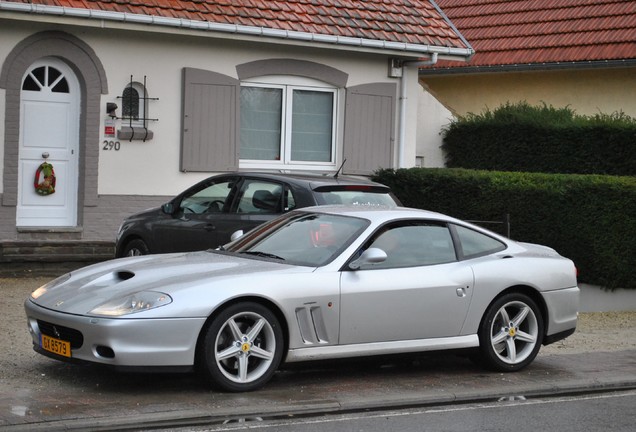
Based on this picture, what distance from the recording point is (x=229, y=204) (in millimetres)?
12906

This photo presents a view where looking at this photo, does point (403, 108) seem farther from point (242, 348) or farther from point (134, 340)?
point (134, 340)

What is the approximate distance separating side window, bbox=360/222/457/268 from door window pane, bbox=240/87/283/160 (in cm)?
838

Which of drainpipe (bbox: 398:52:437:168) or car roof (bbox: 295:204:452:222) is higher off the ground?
drainpipe (bbox: 398:52:437:168)

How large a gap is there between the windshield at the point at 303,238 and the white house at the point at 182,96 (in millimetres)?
6471

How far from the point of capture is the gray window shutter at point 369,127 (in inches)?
724

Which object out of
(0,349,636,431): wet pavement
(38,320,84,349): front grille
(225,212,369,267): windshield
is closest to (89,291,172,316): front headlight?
(38,320,84,349): front grille

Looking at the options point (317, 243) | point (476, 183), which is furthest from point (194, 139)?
point (317, 243)

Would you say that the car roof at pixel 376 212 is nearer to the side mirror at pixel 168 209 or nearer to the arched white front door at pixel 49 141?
the side mirror at pixel 168 209

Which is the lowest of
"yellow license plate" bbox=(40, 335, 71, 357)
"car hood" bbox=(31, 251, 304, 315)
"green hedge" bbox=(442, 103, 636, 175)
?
"yellow license plate" bbox=(40, 335, 71, 357)

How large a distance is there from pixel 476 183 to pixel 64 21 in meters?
6.06

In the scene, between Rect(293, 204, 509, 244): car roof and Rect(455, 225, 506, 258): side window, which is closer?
Rect(293, 204, 509, 244): car roof

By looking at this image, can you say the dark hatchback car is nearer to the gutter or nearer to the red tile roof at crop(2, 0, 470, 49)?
the gutter

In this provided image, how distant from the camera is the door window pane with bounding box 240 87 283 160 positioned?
17.5m

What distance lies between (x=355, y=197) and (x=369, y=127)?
6671 millimetres
